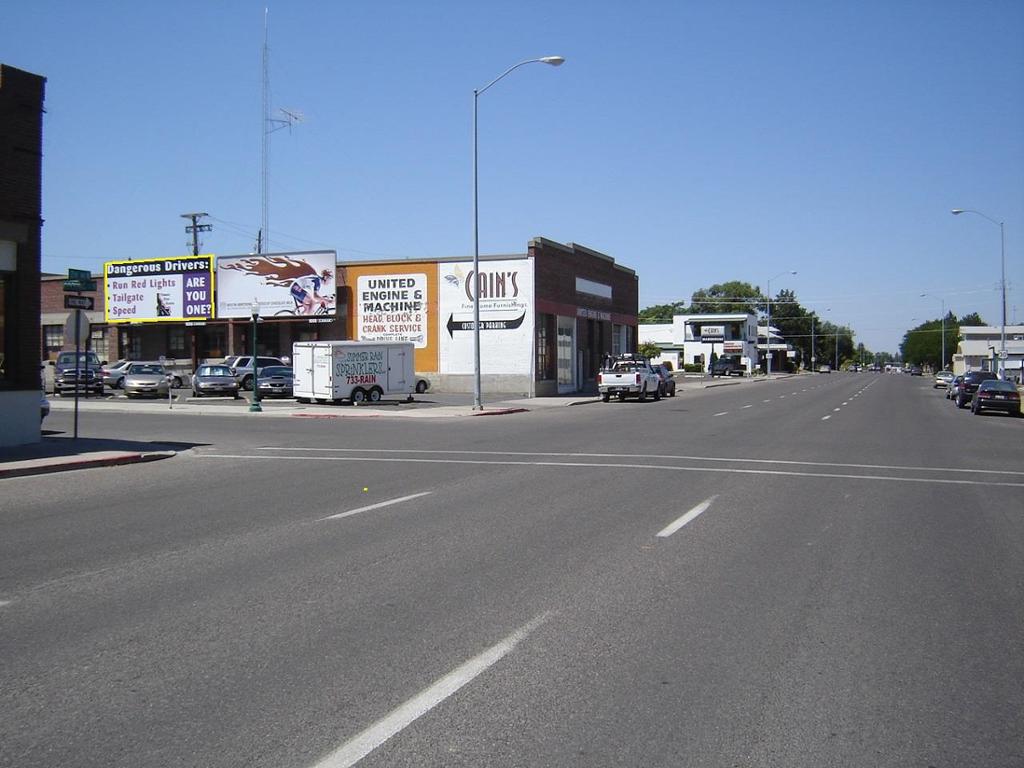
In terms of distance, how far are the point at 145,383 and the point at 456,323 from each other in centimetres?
1565

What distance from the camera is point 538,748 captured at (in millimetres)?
4461

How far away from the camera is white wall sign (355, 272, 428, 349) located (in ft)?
163

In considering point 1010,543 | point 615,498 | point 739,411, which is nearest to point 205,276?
point 739,411

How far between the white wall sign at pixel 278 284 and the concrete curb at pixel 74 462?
109 ft

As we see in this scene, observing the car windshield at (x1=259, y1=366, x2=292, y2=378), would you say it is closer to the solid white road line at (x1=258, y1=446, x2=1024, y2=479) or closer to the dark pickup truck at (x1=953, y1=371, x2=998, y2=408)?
the solid white road line at (x1=258, y1=446, x2=1024, y2=479)

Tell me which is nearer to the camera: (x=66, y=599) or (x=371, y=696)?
→ (x=371, y=696)

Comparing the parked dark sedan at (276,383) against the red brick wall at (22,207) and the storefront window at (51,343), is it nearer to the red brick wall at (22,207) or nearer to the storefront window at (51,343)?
A: the red brick wall at (22,207)

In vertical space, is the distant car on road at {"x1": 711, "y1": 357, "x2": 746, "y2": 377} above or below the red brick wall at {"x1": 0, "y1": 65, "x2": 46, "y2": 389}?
below

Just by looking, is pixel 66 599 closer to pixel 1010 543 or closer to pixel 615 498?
pixel 615 498

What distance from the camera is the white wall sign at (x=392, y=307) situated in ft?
163

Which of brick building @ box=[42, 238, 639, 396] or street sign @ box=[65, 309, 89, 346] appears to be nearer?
street sign @ box=[65, 309, 89, 346]

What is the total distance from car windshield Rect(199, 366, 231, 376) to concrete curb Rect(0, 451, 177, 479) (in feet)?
83.5

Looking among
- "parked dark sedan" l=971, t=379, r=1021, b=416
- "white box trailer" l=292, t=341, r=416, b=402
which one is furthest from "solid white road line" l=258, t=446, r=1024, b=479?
"parked dark sedan" l=971, t=379, r=1021, b=416

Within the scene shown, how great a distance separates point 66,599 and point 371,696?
346 cm
